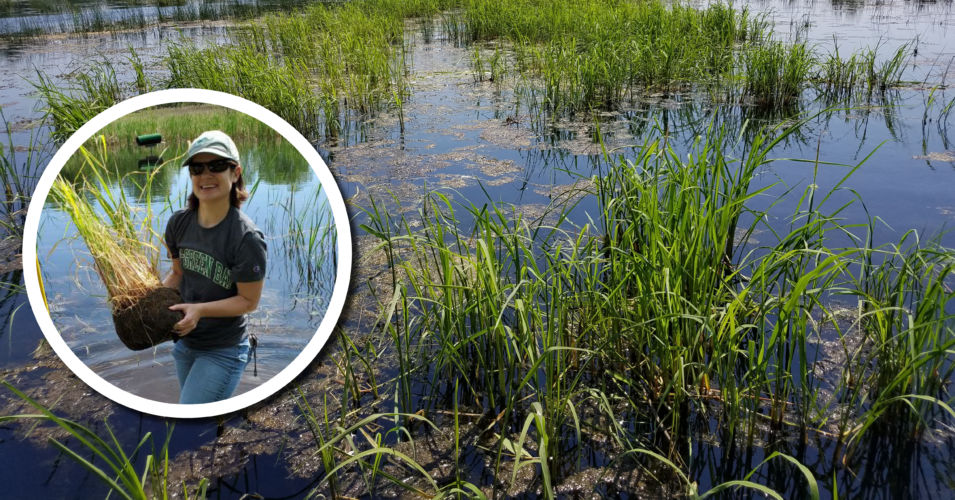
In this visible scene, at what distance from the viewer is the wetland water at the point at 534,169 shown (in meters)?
2.10

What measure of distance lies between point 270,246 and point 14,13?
1838cm

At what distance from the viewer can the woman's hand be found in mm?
1200

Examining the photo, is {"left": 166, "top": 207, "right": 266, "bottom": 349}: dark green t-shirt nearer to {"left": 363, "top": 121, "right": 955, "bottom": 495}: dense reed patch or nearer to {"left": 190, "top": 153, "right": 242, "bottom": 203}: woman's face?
{"left": 190, "top": 153, "right": 242, "bottom": 203}: woman's face

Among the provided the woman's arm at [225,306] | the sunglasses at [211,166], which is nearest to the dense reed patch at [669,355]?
the woman's arm at [225,306]

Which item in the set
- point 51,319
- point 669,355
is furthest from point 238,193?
point 669,355

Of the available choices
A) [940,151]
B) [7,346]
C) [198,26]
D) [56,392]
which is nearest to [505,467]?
[56,392]

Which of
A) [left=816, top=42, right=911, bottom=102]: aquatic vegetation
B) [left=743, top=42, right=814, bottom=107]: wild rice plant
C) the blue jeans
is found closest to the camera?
the blue jeans

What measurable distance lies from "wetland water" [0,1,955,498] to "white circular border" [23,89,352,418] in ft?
0.76

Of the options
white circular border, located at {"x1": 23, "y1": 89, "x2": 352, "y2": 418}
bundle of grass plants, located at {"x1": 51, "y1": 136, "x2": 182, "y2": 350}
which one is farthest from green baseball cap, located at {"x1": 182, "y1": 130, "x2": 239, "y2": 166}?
white circular border, located at {"x1": 23, "y1": 89, "x2": 352, "y2": 418}

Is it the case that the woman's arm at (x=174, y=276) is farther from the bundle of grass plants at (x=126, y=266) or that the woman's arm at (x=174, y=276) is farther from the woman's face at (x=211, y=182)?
the woman's face at (x=211, y=182)

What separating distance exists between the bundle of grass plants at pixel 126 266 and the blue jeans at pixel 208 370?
0.07m

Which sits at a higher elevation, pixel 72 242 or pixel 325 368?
pixel 72 242

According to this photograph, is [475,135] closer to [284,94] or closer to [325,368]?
[284,94]

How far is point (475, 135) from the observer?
18.3ft
